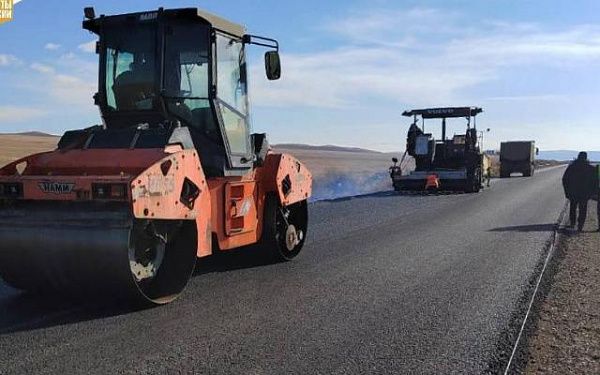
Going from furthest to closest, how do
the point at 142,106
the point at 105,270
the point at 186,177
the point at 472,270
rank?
the point at 472,270 < the point at 142,106 < the point at 186,177 < the point at 105,270

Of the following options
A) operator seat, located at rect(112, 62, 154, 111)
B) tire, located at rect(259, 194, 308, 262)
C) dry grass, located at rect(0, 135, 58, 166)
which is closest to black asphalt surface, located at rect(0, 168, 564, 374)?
tire, located at rect(259, 194, 308, 262)

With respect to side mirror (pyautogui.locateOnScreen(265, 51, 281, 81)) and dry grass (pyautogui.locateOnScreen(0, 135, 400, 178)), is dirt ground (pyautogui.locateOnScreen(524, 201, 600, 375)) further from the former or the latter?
dry grass (pyautogui.locateOnScreen(0, 135, 400, 178))

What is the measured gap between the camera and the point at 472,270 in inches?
316

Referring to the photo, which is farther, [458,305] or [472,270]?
[472,270]

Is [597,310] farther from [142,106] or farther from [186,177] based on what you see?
[142,106]

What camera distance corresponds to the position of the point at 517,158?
43375 millimetres

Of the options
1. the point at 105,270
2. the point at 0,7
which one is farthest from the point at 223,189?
the point at 0,7

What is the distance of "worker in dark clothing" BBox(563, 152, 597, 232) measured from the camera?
13.4 meters

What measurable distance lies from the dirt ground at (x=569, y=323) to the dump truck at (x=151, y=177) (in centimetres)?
331

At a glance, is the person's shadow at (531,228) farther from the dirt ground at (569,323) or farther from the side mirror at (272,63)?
the side mirror at (272,63)

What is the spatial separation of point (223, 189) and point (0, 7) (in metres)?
4.09

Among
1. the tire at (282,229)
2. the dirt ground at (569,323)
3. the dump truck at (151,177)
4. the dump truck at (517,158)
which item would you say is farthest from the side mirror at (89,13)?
the dump truck at (517,158)

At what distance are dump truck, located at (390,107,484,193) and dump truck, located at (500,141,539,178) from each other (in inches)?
794

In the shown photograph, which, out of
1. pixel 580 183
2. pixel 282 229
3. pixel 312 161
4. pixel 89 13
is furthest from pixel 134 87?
pixel 312 161
